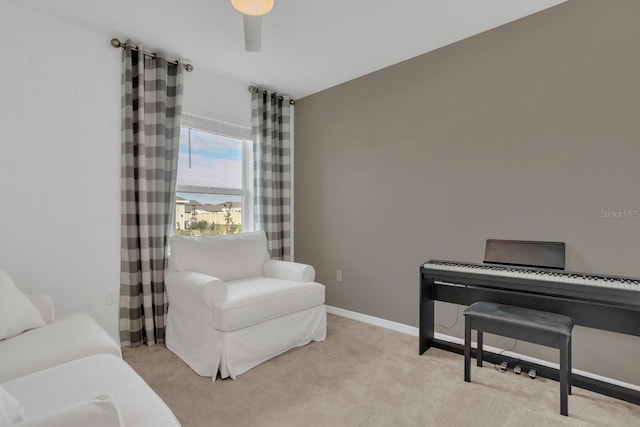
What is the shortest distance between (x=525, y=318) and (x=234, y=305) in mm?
1789

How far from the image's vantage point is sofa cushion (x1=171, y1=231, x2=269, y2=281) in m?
2.68

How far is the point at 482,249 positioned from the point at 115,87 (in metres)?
3.16

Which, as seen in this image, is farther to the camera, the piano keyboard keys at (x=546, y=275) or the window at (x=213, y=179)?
the window at (x=213, y=179)

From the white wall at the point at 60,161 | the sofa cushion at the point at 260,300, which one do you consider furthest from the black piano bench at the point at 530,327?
the white wall at the point at 60,161

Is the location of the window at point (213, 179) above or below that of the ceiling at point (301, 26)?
below

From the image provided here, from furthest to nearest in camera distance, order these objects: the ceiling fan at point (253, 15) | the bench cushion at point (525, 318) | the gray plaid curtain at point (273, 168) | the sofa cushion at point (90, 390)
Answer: the gray plaid curtain at point (273, 168) → the bench cushion at point (525, 318) → the ceiling fan at point (253, 15) → the sofa cushion at point (90, 390)

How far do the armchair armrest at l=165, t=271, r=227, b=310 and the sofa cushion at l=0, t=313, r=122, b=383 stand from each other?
2.03 feet

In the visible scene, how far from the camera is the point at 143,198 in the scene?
8.76ft

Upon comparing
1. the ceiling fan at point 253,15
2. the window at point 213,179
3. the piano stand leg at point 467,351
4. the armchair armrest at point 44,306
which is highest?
the ceiling fan at point 253,15

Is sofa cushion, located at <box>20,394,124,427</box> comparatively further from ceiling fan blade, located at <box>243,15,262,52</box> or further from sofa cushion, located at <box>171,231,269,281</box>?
sofa cushion, located at <box>171,231,269,281</box>

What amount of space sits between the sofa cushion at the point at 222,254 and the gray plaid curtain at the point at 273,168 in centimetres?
52

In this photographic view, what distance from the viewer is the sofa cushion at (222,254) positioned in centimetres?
268

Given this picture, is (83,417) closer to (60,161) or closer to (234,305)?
(234,305)

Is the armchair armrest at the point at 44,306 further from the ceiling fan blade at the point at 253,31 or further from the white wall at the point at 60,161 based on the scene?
the ceiling fan blade at the point at 253,31
